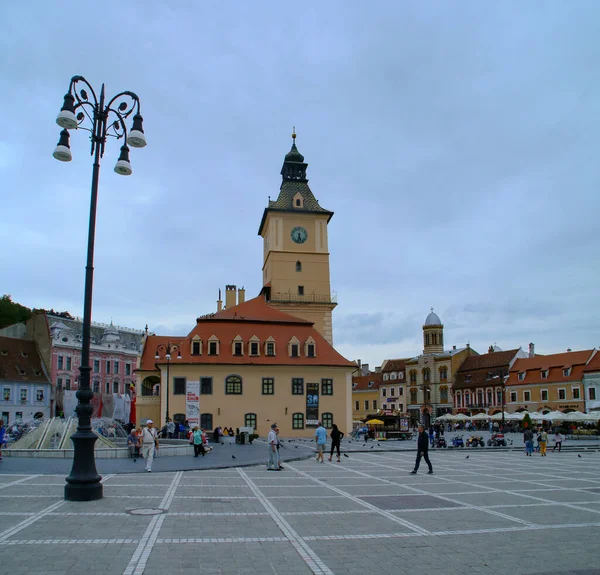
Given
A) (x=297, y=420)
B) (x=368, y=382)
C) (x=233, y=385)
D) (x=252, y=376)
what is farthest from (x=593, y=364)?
(x=368, y=382)

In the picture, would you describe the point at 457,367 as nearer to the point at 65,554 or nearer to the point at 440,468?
the point at 440,468

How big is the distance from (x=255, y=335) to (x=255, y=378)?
154 inches

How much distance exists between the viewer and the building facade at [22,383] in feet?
211

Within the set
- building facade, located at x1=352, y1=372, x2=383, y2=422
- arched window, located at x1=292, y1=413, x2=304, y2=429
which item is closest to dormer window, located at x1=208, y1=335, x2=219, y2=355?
arched window, located at x1=292, y1=413, x2=304, y2=429

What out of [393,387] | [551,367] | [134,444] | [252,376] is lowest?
[134,444]

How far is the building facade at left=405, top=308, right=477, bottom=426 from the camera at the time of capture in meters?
101

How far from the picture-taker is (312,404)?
166 ft

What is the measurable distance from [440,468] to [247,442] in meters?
18.1

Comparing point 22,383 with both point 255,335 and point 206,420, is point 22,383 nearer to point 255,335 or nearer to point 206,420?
point 206,420

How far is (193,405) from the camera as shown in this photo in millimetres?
48188

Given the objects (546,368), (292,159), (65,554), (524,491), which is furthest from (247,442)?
(546,368)

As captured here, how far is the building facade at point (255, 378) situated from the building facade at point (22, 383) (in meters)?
21.1

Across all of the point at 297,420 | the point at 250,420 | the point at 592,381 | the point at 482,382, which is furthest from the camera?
the point at 482,382

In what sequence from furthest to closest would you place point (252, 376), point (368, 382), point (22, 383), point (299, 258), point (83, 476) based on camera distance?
point (368, 382) → point (22, 383) → point (299, 258) → point (252, 376) → point (83, 476)
